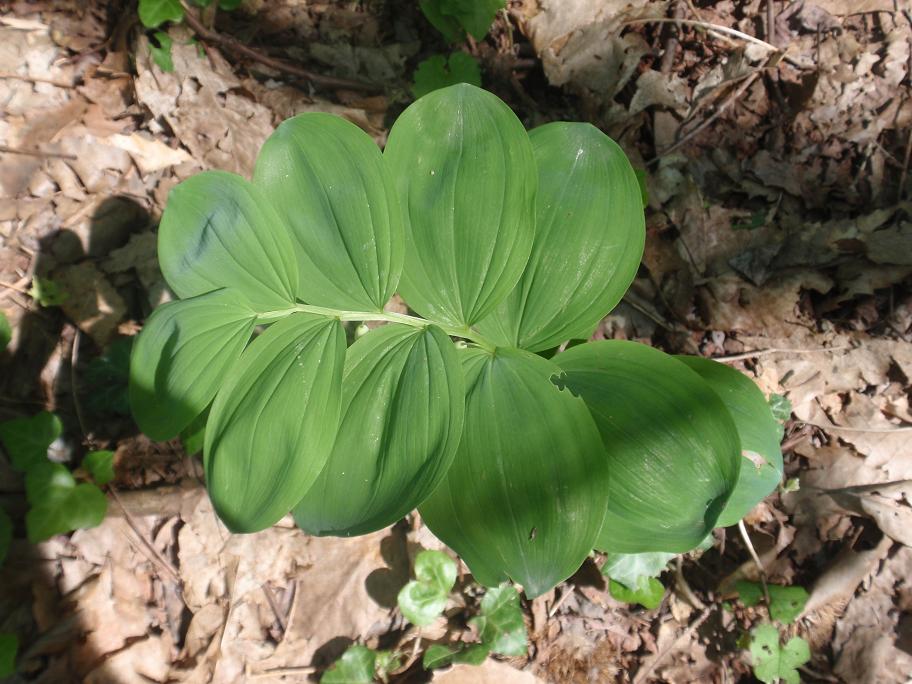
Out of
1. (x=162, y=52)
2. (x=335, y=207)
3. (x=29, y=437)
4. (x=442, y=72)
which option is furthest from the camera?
(x=162, y=52)

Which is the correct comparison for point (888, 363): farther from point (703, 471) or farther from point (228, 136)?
point (228, 136)

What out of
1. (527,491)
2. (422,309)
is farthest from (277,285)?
(527,491)

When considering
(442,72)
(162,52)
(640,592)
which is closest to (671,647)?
(640,592)

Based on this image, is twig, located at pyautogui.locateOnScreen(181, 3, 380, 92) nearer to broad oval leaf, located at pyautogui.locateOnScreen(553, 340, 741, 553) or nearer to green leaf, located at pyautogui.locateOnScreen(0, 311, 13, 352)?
green leaf, located at pyautogui.locateOnScreen(0, 311, 13, 352)

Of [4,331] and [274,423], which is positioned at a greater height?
[274,423]

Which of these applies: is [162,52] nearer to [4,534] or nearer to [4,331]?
[4,331]

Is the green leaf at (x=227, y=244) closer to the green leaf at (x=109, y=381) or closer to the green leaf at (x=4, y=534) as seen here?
the green leaf at (x=109, y=381)

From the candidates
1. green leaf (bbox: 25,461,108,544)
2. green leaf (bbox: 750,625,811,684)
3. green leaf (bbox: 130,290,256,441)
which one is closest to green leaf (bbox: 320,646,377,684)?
green leaf (bbox: 25,461,108,544)
